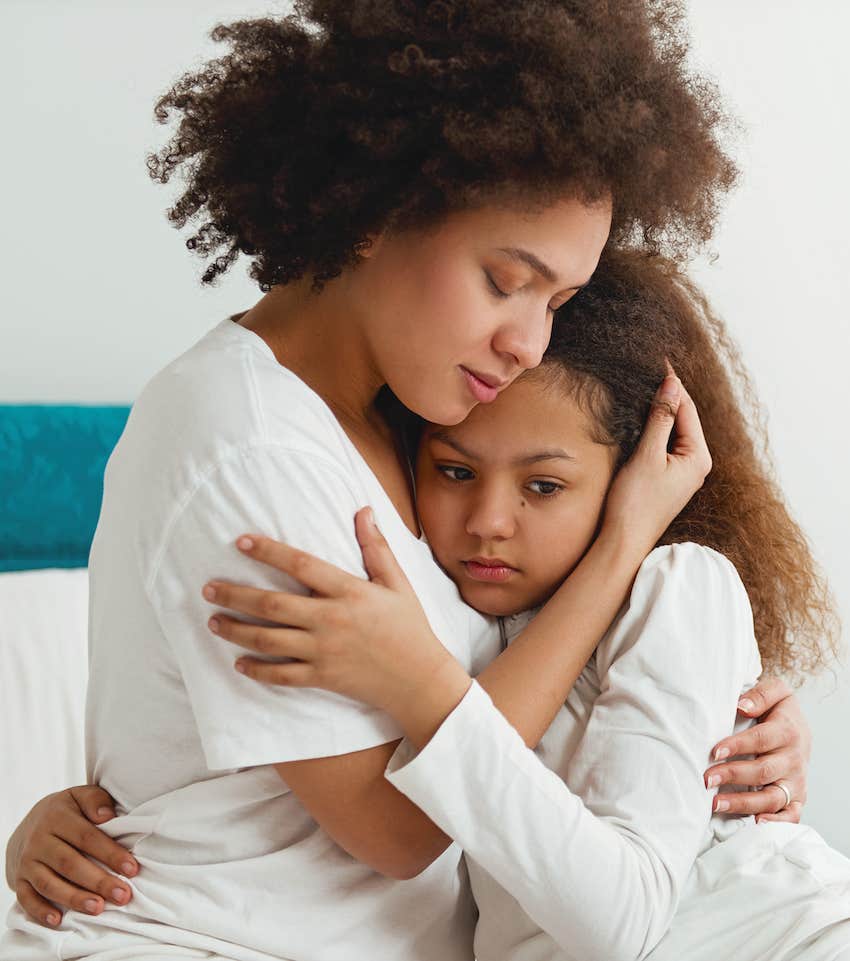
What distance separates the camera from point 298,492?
100 centimetres

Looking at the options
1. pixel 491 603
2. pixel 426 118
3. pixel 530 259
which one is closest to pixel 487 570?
pixel 491 603

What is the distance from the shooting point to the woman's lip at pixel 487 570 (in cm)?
129

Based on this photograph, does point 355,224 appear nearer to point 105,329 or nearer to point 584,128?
point 584,128

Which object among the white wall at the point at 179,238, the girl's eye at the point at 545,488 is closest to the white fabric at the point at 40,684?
the white wall at the point at 179,238

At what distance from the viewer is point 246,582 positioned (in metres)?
0.97

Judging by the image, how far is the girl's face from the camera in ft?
4.19

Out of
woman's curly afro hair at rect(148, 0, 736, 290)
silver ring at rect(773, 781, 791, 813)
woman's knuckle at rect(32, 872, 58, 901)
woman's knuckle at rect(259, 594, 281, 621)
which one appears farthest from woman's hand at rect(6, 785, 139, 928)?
silver ring at rect(773, 781, 791, 813)

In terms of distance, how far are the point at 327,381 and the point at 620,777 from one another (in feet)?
1.52

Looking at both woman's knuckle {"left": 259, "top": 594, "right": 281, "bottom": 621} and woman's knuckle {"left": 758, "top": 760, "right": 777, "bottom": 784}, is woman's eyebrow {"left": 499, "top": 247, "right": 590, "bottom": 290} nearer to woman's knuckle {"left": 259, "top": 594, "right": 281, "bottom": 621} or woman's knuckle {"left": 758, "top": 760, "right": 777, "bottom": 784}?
woman's knuckle {"left": 259, "top": 594, "right": 281, "bottom": 621}

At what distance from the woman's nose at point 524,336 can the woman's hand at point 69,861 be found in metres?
0.58

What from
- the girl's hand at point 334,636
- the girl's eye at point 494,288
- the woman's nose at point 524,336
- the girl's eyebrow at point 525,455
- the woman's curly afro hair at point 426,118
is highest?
the woman's curly afro hair at point 426,118

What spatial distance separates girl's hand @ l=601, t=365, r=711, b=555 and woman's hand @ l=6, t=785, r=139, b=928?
0.58 m

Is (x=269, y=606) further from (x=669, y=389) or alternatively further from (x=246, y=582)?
(x=669, y=389)

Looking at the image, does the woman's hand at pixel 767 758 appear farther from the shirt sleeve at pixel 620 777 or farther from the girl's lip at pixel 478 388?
the girl's lip at pixel 478 388
